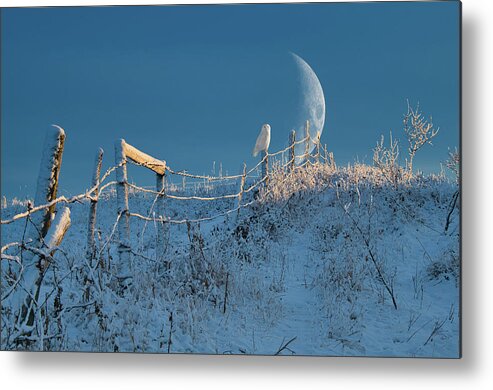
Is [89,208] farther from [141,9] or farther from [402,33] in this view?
[402,33]

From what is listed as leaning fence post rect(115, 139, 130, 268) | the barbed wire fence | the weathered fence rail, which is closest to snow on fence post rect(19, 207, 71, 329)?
the barbed wire fence

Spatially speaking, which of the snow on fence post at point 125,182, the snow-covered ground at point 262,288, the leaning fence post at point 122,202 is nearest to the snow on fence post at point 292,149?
the snow-covered ground at point 262,288

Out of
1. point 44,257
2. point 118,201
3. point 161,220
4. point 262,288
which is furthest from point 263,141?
point 44,257

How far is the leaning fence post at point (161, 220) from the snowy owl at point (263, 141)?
79 cm

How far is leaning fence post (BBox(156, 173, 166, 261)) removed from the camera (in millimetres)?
4863

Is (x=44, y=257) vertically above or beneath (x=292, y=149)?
beneath

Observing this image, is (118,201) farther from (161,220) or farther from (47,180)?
(47,180)

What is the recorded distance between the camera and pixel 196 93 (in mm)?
4852

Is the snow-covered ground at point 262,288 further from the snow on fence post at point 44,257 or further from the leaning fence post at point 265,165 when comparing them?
the leaning fence post at point 265,165

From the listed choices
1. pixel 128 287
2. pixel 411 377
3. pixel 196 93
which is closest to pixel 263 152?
pixel 196 93

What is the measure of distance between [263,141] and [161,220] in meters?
0.95

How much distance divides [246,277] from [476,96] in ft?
6.57

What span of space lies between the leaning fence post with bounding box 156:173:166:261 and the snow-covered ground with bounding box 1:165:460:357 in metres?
0.04

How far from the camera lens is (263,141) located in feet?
16.0
